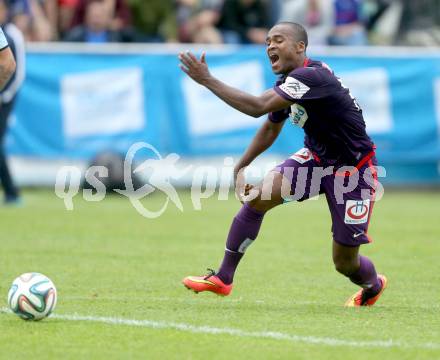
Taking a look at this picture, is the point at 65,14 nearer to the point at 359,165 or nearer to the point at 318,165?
the point at 318,165

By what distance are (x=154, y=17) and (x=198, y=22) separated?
61.2 inches

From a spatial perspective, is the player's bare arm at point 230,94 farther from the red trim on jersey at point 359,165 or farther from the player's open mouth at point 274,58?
the red trim on jersey at point 359,165

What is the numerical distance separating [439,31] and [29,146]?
8.70 metres

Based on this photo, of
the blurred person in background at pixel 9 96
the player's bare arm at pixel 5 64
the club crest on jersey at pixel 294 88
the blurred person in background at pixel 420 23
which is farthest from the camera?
the blurred person in background at pixel 420 23

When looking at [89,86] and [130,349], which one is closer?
[130,349]

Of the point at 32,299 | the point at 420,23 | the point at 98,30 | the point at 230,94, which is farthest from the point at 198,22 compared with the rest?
the point at 32,299

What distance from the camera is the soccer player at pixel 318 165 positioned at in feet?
23.2

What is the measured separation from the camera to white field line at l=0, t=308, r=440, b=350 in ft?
19.4

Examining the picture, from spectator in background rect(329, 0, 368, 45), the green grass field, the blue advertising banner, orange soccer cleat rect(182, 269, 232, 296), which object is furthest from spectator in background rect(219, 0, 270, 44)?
orange soccer cleat rect(182, 269, 232, 296)

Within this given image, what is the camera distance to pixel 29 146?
15289 mm

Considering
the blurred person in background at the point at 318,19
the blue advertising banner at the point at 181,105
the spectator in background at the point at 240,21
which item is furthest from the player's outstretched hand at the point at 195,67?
the spectator in background at the point at 240,21

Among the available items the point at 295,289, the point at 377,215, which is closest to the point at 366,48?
the point at 377,215

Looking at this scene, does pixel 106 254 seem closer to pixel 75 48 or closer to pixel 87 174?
pixel 87 174

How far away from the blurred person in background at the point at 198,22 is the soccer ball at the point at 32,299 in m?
10.7
